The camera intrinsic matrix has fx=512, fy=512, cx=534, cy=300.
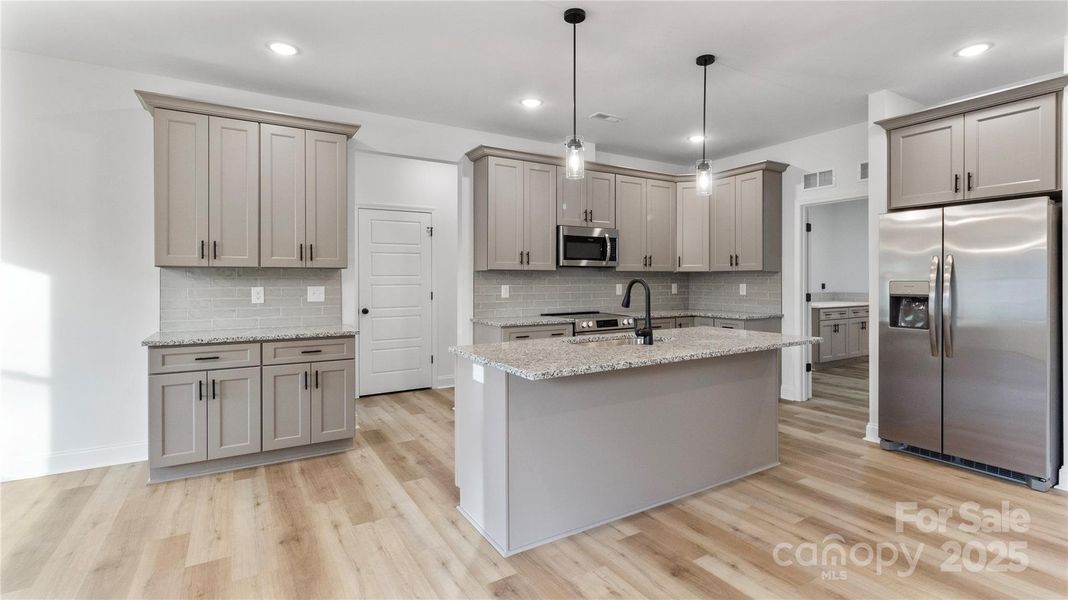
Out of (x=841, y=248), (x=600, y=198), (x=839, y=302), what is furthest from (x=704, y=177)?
(x=841, y=248)

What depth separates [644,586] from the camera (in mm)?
2061

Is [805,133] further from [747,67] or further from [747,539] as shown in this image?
[747,539]

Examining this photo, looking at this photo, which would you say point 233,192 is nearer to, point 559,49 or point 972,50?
point 559,49

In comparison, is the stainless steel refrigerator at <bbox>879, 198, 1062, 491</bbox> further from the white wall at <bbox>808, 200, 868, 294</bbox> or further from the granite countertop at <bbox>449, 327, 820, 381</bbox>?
the white wall at <bbox>808, 200, 868, 294</bbox>

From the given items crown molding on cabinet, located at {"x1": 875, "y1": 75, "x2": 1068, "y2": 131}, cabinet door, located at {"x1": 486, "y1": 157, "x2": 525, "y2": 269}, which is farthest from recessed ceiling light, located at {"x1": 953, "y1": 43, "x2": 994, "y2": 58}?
cabinet door, located at {"x1": 486, "y1": 157, "x2": 525, "y2": 269}

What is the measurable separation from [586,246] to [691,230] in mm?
1389

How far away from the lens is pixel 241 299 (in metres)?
3.76

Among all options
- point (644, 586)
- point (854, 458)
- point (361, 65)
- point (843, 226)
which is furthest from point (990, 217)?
point (843, 226)

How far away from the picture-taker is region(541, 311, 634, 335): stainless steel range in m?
4.73

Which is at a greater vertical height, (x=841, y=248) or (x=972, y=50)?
(x=972, y=50)

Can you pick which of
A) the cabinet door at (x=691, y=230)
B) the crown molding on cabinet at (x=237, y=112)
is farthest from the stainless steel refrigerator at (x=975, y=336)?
the crown molding on cabinet at (x=237, y=112)

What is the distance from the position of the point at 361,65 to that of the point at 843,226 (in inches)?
299

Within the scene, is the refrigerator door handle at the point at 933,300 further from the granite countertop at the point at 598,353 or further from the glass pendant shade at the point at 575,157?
the glass pendant shade at the point at 575,157

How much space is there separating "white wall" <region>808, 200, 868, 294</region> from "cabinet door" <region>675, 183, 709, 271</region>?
3.36 m
